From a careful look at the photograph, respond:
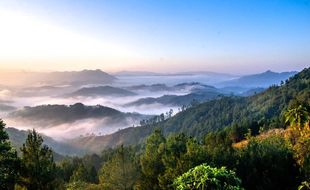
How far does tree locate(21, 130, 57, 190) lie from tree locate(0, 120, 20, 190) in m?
0.98

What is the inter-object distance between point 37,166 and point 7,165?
3072 millimetres

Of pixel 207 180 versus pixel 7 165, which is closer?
pixel 207 180

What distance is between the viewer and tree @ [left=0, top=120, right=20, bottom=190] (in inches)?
1491

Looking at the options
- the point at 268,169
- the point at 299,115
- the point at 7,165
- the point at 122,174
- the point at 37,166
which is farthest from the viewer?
the point at 299,115

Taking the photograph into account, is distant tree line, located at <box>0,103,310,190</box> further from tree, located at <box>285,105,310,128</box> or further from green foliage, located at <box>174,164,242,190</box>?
green foliage, located at <box>174,164,242,190</box>

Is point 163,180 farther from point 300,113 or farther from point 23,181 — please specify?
point 300,113

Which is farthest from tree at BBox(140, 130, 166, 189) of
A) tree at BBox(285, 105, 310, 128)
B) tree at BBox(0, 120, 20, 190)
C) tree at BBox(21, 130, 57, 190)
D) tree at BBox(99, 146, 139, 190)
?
tree at BBox(285, 105, 310, 128)

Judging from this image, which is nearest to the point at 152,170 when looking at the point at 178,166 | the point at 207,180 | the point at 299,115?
the point at 178,166

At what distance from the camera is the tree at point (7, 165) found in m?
37.9

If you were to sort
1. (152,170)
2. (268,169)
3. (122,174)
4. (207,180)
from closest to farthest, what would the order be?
(207,180) < (152,170) < (268,169) < (122,174)

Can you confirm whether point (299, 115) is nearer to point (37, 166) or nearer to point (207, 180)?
point (37, 166)

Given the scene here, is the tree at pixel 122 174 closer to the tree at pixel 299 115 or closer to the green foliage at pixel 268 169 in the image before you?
the green foliage at pixel 268 169

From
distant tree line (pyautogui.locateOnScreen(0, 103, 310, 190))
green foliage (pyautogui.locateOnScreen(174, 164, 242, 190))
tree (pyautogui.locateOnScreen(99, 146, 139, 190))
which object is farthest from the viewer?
tree (pyautogui.locateOnScreen(99, 146, 139, 190))

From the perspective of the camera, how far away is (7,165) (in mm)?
38719
